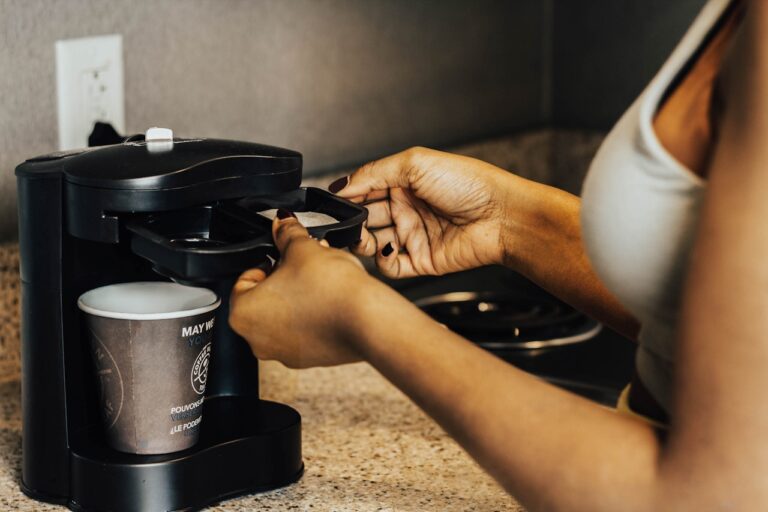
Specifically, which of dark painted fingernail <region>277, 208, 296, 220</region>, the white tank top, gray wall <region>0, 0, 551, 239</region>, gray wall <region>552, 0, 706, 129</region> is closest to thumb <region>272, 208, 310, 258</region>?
dark painted fingernail <region>277, 208, 296, 220</region>

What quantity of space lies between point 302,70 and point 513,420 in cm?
90

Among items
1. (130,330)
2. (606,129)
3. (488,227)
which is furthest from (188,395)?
(606,129)

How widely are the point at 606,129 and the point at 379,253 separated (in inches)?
36.0

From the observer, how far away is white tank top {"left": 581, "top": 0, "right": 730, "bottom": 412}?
592 millimetres

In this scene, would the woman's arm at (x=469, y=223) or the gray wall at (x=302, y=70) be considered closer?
the woman's arm at (x=469, y=223)

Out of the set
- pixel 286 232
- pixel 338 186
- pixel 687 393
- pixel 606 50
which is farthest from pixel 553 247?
pixel 606 50

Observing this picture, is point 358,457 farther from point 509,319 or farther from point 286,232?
point 509,319

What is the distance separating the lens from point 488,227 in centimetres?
102

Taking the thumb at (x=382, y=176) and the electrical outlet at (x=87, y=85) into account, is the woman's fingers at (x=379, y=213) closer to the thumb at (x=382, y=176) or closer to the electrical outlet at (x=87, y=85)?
the thumb at (x=382, y=176)

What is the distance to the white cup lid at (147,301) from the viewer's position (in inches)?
30.9

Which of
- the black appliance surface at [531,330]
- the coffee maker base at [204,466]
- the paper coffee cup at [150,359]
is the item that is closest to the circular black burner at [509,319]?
the black appliance surface at [531,330]

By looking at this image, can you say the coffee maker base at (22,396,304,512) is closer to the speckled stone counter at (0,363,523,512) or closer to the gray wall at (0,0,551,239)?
the speckled stone counter at (0,363,523,512)

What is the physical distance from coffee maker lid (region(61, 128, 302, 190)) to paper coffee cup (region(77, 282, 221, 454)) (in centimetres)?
10

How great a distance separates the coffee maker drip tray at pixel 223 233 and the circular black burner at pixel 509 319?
0.50 metres
